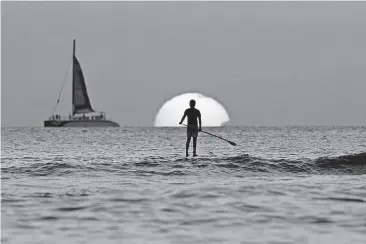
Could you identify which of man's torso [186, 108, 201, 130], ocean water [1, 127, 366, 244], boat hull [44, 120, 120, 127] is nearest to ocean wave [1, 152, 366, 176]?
ocean water [1, 127, 366, 244]

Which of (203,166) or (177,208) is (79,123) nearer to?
(203,166)

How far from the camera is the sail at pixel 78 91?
111m

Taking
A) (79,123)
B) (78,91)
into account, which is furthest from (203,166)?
(79,123)

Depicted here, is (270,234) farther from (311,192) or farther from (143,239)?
(311,192)

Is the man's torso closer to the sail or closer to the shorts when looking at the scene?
the shorts

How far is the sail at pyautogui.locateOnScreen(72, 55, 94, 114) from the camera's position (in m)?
111

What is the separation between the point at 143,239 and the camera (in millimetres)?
8414

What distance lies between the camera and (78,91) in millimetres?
111625

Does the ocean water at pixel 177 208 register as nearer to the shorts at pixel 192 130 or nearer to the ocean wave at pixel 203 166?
the ocean wave at pixel 203 166

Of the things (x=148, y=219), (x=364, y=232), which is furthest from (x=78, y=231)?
(x=364, y=232)

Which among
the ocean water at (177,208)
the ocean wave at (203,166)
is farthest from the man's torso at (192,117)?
the ocean water at (177,208)

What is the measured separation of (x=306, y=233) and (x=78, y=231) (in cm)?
318

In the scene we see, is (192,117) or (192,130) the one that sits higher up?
(192,117)

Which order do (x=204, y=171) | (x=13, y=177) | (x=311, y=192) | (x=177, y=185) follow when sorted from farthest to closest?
(x=204, y=171), (x=13, y=177), (x=177, y=185), (x=311, y=192)
